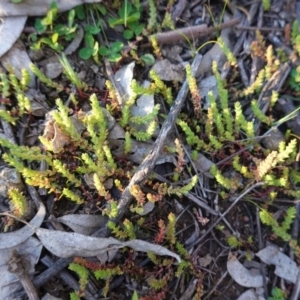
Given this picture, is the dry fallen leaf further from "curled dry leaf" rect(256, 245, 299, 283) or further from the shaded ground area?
"curled dry leaf" rect(256, 245, 299, 283)

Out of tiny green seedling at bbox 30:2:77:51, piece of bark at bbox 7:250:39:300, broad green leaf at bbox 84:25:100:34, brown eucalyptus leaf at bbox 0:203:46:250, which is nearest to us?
piece of bark at bbox 7:250:39:300

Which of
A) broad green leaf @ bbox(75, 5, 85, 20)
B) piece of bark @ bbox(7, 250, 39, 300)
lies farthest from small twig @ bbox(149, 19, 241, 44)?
piece of bark @ bbox(7, 250, 39, 300)

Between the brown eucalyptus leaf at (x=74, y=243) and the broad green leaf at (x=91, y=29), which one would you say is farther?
the broad green leaf at (x=91, y=29)

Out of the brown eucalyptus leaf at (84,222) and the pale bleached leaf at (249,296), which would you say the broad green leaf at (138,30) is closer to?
the brown eucalyptus leaf at (84,222)

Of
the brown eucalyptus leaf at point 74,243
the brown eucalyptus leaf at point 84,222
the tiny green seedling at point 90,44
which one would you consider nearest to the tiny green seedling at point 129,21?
the tiny green seedling at point 90,44

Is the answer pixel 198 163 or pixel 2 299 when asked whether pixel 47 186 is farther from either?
pixel 198 163

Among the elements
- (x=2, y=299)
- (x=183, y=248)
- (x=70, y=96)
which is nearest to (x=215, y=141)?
(x=183, y=248)

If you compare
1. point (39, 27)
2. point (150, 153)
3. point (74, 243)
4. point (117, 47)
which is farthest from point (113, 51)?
point (74, 243)
